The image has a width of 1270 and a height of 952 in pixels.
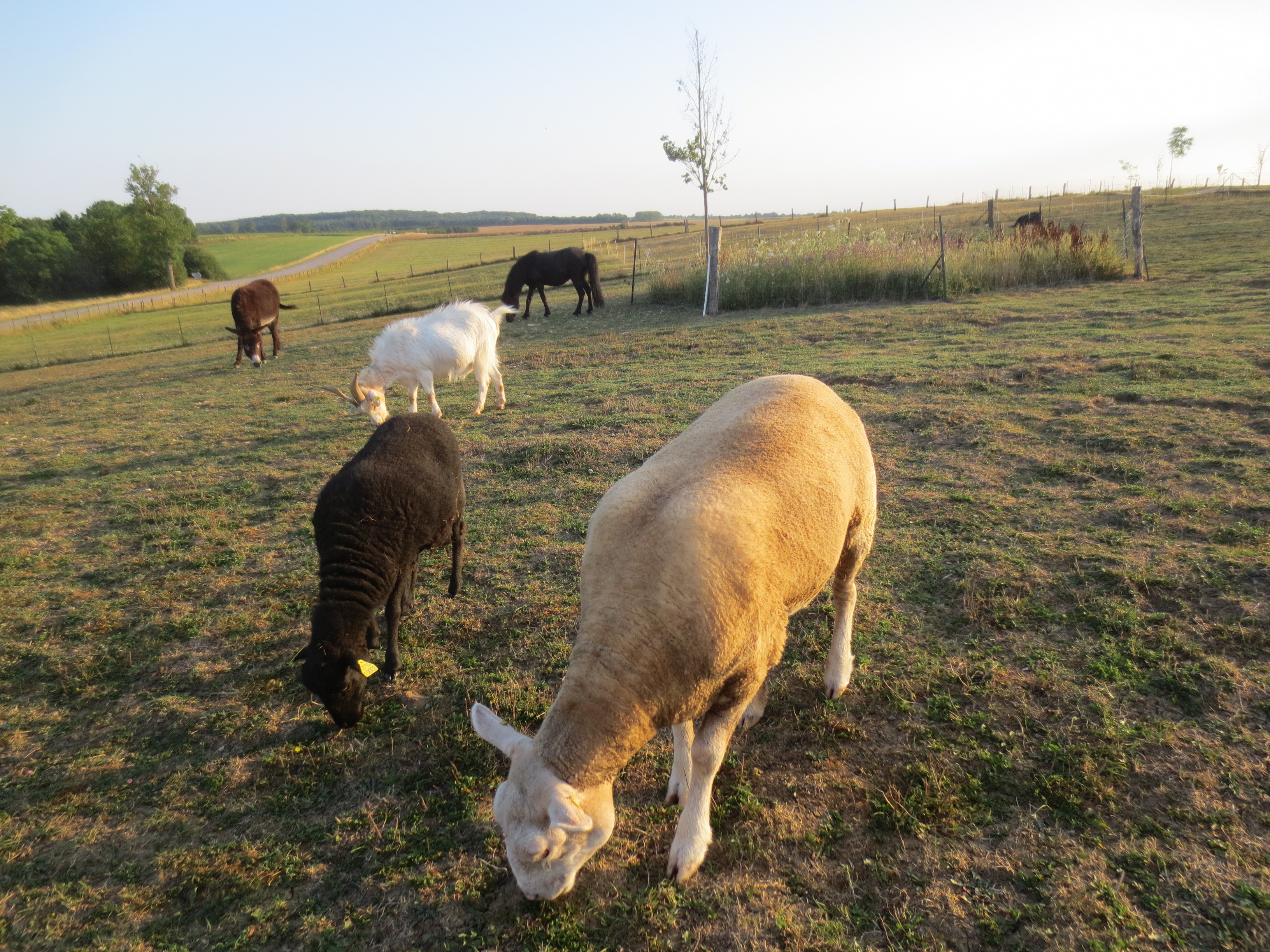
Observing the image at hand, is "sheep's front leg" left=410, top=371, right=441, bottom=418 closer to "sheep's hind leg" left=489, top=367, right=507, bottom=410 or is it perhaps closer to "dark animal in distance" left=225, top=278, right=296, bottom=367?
"sheep's hind leg" left=489, top=367, right=507, bottom=410

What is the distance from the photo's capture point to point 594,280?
21.1 metres

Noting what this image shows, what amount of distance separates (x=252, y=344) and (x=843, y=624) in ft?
57.9

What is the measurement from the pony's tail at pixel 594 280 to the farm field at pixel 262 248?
179 feet

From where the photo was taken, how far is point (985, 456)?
23.0ft

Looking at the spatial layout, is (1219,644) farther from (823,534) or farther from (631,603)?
(631,603)

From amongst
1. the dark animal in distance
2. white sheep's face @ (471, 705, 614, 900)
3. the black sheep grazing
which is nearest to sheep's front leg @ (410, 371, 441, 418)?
the black sheep grazing

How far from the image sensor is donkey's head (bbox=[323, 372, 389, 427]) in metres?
9.38

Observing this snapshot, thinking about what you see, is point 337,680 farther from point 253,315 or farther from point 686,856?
point 253,315

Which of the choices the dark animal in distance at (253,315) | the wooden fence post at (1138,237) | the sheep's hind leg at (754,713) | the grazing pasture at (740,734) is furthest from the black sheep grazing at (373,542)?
the wooden fence post at (1138,237)

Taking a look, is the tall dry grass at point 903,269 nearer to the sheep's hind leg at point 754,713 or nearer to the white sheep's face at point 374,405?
the white sheep's face at point 374,405

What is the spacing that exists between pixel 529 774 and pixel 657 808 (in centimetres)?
108

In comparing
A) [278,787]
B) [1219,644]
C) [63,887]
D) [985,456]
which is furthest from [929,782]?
[985,456]

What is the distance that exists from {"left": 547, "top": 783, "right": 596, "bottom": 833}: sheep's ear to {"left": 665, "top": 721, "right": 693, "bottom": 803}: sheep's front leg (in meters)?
0.93

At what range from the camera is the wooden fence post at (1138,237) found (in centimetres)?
1698
